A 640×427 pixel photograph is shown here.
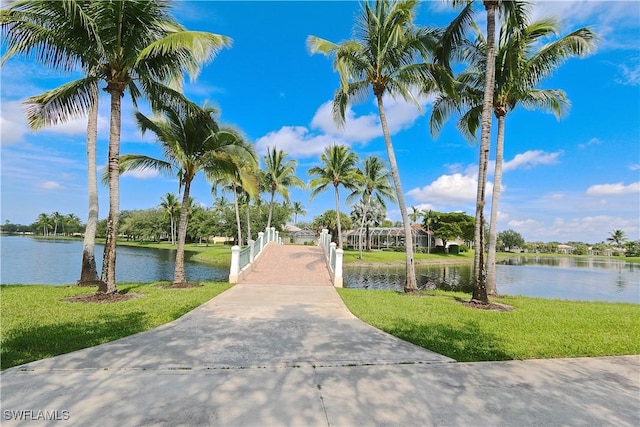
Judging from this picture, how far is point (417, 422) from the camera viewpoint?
292 centimetres

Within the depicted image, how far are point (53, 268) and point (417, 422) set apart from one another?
26316mm

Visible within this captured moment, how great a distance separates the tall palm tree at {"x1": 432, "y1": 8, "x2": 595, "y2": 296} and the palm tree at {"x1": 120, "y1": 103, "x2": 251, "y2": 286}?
768cm

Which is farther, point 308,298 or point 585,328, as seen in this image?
point 308,298

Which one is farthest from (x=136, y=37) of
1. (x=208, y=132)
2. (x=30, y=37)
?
(x=208, y=132)

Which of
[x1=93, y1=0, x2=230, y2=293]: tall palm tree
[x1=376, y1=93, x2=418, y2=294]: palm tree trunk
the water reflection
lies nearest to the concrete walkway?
[x1=93, y1=0, x2=230, y2=293]: tall palm tree

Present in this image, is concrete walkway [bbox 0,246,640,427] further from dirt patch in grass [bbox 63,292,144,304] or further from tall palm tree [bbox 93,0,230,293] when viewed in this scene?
tall palm tree [bbox 93,0,230,293]

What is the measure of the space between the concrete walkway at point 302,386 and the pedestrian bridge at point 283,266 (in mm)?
7643

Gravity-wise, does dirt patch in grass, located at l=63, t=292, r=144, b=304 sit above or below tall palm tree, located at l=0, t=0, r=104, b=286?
below

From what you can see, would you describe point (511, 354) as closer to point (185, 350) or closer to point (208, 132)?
point (185, 350)

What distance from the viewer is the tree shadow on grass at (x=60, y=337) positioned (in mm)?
4215

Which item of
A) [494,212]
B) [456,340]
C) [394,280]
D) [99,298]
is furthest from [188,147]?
[394,280]

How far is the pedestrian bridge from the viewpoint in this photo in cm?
1309

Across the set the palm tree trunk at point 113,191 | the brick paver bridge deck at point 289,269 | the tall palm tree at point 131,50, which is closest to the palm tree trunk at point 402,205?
the brick paver bridge deck at point 289,269

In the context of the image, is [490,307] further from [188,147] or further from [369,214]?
[369,214]
